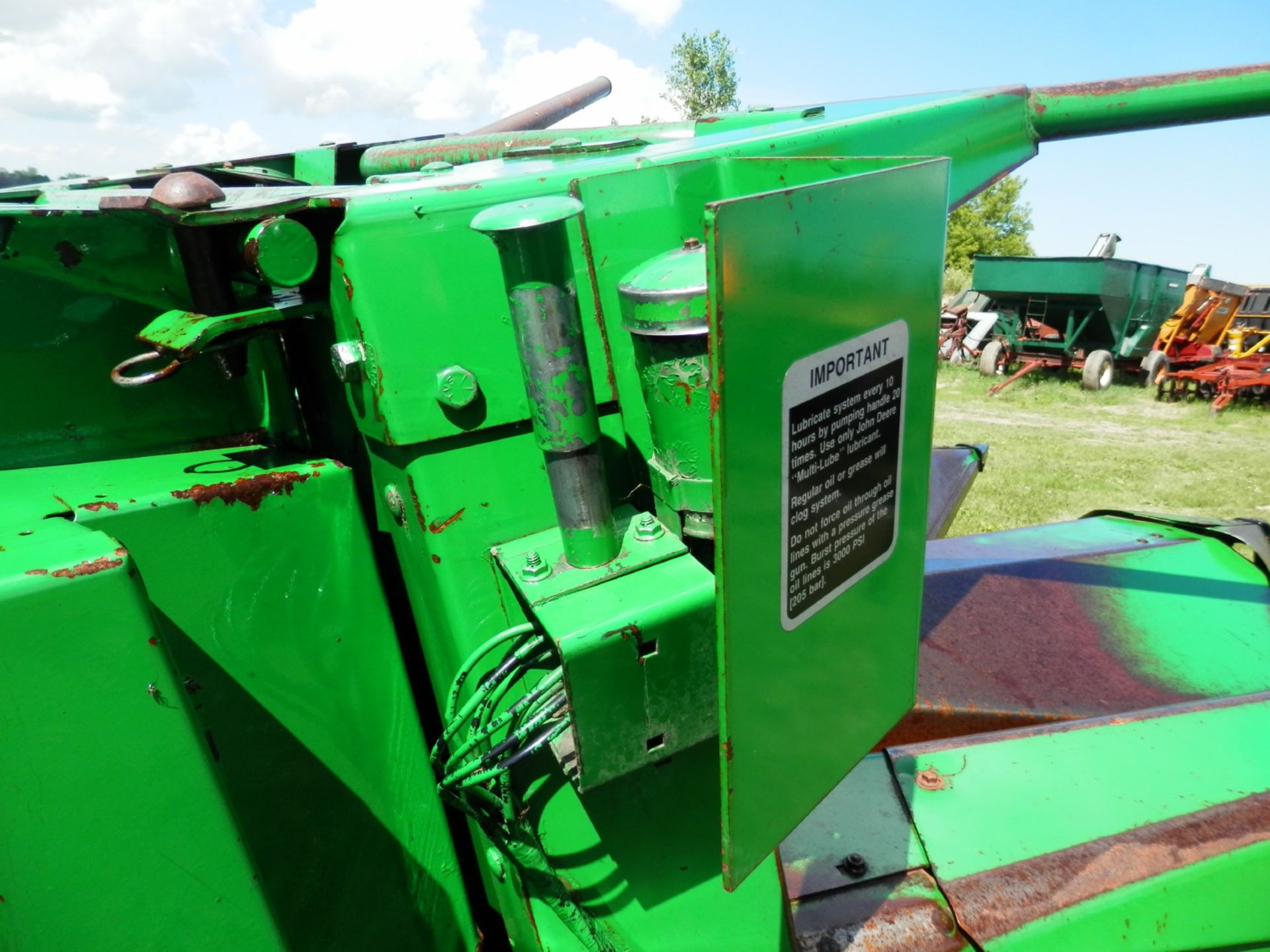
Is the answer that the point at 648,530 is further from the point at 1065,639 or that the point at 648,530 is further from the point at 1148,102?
the point at 1148,102

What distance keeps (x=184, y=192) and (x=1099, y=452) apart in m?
8.80

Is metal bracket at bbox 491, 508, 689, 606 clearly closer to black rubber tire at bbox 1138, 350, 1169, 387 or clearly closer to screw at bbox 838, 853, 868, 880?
screw at bbox 838, 853, 868, 880

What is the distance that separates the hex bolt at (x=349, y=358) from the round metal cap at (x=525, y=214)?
314 mm

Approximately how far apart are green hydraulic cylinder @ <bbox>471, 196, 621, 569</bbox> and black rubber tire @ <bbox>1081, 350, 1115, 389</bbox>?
38.3ft

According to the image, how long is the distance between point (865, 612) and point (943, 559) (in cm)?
192

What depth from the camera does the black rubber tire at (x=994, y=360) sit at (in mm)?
12312

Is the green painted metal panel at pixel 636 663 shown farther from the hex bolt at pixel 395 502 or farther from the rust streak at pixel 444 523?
the hex bolt at pixel 395 502

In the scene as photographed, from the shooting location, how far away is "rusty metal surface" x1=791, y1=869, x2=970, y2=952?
1.49 meters

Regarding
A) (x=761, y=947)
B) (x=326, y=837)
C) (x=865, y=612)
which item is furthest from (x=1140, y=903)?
(x=326, y=837)

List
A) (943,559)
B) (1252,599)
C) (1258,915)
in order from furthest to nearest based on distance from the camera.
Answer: (943,559) → (1252,599) → (1258,915)

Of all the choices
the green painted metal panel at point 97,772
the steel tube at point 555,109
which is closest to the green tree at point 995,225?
the steel tube at point 555,109

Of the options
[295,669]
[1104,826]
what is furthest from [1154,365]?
[295,669]

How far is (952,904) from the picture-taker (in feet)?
5.02

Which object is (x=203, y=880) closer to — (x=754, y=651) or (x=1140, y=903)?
(x=754, y=651)
